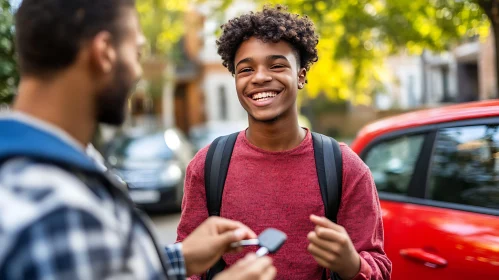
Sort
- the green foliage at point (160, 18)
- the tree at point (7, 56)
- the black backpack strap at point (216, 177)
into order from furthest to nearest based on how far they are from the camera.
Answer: the green foliage at point (160, 18) → the tree at point (7, 56) → the black backpack strap at point (216, 177)

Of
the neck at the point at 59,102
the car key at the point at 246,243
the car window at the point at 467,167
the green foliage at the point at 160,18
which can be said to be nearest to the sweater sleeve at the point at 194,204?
the car key at the point at 246,243

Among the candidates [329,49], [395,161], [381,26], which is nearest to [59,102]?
[395,161]

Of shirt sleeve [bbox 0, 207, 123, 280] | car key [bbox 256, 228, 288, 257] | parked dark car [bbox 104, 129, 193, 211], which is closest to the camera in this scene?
shirt sleeve [bbox 0, 207, 123, 280]

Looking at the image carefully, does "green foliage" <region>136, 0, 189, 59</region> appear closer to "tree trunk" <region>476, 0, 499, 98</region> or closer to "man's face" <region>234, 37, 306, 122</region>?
"tree trunk" <region>476, 0, 499, 98</region>

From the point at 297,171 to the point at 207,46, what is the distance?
123 feet

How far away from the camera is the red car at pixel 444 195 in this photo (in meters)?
2.69

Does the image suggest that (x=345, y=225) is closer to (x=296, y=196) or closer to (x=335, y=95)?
(x=296, y=196)

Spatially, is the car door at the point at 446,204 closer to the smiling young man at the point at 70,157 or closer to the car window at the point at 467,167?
the car window at the point at 467,167

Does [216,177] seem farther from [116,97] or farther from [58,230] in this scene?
[58,230]

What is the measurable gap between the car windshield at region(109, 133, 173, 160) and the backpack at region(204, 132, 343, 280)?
831 centimetres

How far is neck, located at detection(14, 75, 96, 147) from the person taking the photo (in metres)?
1.12

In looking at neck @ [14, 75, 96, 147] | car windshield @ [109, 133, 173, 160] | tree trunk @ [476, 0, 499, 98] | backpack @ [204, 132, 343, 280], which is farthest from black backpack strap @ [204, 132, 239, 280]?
car windshield @ [109, 133, 173, 160]

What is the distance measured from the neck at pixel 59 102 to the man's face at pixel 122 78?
1.6 inches

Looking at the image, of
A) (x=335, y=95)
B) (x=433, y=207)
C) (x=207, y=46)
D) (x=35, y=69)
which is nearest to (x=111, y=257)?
(x=35, y=69)
